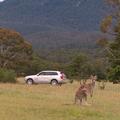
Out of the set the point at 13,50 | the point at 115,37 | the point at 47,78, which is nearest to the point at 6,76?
the point at 47,78

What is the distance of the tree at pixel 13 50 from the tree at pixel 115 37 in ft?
63.8

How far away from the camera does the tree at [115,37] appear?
40312 mm

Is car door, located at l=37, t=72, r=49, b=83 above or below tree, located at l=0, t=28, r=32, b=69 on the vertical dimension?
below

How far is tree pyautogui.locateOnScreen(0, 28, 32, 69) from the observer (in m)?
59.5

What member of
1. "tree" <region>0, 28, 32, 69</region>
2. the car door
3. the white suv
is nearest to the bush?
the white suv

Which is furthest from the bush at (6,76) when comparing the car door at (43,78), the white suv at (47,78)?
the car door at (43,78)

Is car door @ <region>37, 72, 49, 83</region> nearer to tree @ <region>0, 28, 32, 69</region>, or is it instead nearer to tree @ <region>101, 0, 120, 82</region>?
tree @ <region>101, 0, 120, 82</region>

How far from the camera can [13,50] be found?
60.5 meters

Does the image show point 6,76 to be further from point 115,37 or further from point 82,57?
point 82,57

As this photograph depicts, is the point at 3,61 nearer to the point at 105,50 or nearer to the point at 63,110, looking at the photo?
the point at 105,50

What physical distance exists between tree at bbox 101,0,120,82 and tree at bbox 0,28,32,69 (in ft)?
63.8

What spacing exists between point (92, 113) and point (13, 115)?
256 centimetres

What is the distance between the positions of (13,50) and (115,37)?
2089 cm

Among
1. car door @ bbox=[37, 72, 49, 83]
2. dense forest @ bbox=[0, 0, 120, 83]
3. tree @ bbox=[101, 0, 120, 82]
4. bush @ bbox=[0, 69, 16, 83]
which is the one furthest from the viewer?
car door @ bbox=[37, 72, 49, 83]
